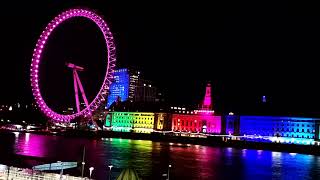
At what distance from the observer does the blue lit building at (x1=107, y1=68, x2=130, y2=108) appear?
119 meters

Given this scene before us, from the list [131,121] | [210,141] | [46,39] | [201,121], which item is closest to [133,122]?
[131,121]

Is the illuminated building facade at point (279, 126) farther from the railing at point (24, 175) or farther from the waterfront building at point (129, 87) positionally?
the railing at point (24, 175)

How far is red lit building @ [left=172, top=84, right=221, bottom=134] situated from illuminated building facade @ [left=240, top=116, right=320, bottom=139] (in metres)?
6.00

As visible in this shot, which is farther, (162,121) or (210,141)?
(162,121)

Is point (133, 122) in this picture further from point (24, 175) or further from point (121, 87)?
point (24, 175)

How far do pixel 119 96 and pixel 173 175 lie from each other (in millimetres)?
96791

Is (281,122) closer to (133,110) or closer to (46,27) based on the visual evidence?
(133,110)

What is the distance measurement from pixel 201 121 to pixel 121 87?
38.7 m

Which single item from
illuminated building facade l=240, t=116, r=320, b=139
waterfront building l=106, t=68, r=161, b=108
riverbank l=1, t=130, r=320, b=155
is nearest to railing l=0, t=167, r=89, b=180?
riverbank l=1, t=130, r=320, b=155

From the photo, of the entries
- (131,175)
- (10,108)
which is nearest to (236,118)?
(10,108)

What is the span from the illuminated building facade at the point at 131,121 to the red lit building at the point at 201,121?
217 inches

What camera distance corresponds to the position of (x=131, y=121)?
96.8 metres

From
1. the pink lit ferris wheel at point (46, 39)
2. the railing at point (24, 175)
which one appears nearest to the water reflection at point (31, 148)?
the pink lit ferris wheel at point (46, 39)

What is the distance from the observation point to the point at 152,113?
94000 millimetres
